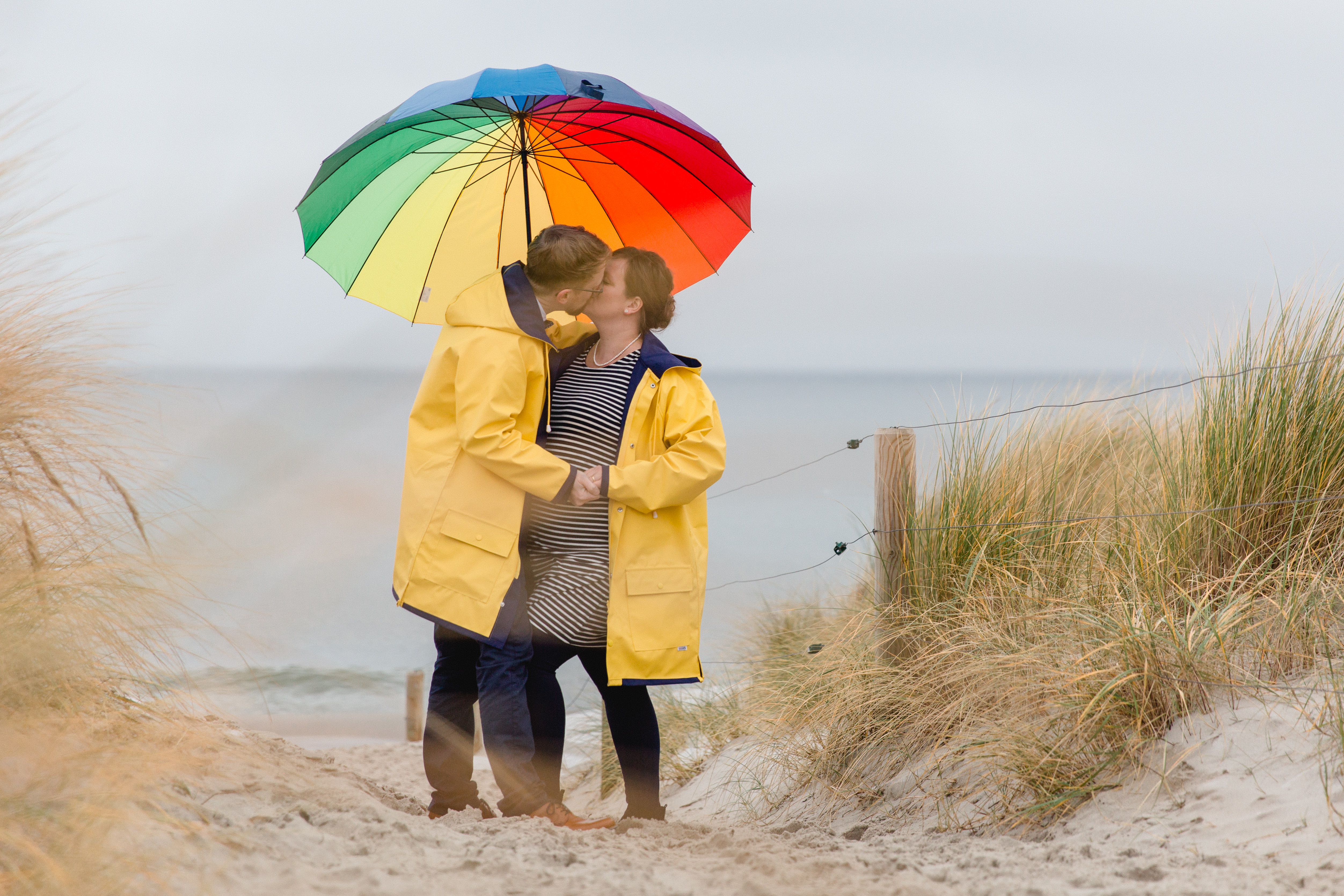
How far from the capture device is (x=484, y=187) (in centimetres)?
339

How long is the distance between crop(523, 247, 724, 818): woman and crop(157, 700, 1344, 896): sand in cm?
37

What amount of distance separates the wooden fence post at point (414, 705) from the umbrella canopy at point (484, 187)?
5407 millimetres

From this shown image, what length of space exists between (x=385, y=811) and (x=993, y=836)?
1.69 m

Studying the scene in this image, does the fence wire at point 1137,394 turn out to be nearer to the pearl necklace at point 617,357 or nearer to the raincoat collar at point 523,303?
the pearl necklace at point 617,357

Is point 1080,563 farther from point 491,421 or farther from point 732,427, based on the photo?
point 732,427

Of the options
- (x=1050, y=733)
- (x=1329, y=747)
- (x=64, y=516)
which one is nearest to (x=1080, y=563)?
(x=1050, y=733)

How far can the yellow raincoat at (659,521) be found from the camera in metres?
2.80

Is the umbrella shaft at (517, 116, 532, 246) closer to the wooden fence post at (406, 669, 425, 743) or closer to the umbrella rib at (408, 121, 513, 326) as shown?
the umbrella rib at (408, 121, 513, 326)

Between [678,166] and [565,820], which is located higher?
[678,166]

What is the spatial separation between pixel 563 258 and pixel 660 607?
1.07 meters

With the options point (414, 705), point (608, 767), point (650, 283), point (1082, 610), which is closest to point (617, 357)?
point (650, 283)

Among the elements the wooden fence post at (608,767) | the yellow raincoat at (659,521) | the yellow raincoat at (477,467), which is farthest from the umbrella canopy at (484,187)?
the wooden fence post at (608,767)

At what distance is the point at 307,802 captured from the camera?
240 cm

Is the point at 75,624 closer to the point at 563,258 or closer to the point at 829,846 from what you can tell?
the point at 563,258
